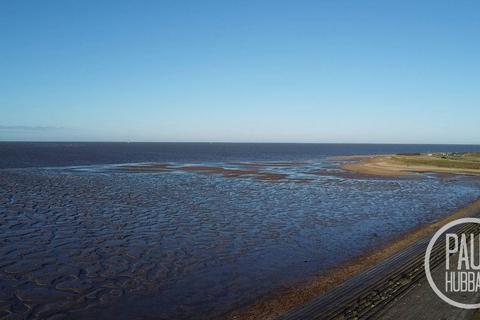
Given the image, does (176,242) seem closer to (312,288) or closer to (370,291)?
(312,288)

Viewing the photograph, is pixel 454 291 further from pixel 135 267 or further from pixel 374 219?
pixel 374 219

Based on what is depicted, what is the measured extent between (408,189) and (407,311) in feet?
96.7

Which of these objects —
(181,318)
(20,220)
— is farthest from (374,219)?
(20,220)

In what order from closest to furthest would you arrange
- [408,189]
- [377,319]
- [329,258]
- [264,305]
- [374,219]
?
[377,319]
[264,305]
[329,258]
[374,219]
[408,189]

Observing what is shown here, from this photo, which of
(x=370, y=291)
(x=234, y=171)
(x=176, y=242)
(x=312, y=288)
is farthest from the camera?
(x=234, y=171)

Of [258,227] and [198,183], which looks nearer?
[258,227]

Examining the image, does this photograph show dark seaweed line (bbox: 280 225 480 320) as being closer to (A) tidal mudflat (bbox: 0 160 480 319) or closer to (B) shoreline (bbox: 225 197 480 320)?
(B) shoreline (bbox: 225 197 480 320)

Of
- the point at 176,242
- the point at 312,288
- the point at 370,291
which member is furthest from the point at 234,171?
the point at 370,291

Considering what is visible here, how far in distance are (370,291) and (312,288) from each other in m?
1.79

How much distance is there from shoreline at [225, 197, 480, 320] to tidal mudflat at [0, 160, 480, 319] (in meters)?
0.38

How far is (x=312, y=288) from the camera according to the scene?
11.6 meters

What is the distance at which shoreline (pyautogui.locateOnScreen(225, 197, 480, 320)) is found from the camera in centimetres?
999

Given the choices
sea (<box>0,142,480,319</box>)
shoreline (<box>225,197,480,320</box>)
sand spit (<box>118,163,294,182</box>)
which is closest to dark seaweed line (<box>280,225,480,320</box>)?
shoreline (<box>225,197,480,320</box>)

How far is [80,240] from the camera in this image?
16.5 m
